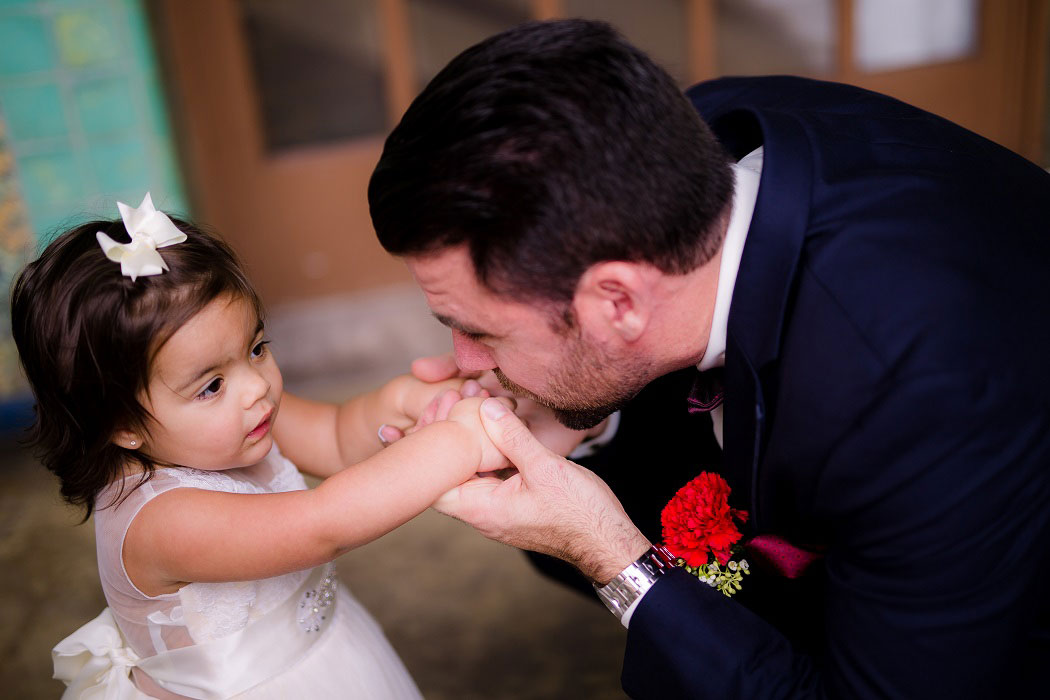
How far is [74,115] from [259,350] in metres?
2.48

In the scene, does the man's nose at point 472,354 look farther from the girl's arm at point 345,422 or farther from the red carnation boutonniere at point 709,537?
the red carnation boutonniere at point 709,537

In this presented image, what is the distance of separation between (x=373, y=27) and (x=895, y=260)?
2805 mm

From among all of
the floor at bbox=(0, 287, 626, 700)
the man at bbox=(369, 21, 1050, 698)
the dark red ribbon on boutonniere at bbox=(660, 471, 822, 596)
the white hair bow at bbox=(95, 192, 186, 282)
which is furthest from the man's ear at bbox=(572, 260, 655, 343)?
the floor at bbox=(0, 287, 626, 700)

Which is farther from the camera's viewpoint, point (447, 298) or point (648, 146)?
point (447, 298)

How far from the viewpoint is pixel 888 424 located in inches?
44.1

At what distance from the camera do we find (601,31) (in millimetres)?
1308

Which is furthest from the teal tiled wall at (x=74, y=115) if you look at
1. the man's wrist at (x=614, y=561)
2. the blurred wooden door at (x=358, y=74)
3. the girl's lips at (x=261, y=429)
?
the man's wrist at (x=614, y=561)

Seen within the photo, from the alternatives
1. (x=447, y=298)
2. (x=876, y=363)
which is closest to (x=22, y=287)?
(x=447, y=298)

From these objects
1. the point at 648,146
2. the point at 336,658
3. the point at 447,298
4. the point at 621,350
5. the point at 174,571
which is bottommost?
the point at 336,658

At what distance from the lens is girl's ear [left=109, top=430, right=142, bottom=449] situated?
1.30 metres

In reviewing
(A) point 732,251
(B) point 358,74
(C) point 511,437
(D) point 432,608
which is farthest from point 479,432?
(B) point 358,74

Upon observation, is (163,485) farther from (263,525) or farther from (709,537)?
(709,537)

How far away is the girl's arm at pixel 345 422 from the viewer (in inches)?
65.9

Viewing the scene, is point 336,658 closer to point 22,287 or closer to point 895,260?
point 22,287
